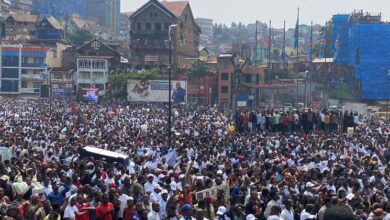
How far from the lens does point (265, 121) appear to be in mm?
38188

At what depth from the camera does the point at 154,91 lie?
274ft

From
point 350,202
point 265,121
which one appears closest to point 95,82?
point 265,121


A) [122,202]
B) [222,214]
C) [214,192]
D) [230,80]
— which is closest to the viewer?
[222,214]

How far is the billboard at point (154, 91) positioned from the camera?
271 feet

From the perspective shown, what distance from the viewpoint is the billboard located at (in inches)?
3255

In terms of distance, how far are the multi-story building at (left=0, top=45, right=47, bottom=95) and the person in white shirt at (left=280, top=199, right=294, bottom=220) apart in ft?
297

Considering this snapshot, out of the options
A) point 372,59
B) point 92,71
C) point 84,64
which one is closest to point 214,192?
point 372,59

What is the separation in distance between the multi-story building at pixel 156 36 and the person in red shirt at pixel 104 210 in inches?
3277

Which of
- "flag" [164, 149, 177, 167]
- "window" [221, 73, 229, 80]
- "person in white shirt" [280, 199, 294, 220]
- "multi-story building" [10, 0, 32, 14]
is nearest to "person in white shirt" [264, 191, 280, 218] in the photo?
"person in white shirt" [280, 199, 294, 220]

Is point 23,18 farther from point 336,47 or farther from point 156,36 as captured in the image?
point 336,47

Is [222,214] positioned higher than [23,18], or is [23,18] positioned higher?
[23,18]

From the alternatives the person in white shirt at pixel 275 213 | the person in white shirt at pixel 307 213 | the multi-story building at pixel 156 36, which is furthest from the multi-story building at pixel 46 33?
the person in white shirt at pixel 275 213

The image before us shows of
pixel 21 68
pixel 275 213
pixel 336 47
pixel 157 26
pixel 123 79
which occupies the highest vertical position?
pixel 157 26

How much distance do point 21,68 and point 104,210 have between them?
91388 mm
